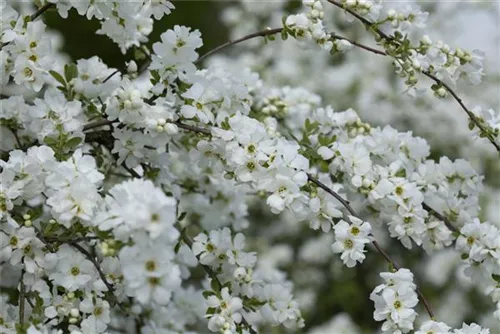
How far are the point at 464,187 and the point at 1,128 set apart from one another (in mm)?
1068

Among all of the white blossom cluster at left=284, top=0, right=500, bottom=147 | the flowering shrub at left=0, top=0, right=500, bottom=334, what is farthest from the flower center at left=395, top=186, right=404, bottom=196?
the white blossom cluster at left=284, top=0, right=500, bottom=147

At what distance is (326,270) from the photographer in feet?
12.8

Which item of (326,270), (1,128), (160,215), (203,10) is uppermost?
(203,10)

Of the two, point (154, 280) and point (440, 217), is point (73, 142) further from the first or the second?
point (440, 217)

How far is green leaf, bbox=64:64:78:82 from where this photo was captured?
1.77m

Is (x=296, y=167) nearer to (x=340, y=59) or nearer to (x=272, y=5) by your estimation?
(x=272, y=5)

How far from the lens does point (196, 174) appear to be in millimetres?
2127

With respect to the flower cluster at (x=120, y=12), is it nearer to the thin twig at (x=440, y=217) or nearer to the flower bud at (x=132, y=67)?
the flower bud at (x=132, y=67)

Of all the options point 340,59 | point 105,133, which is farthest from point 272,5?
point 105,133

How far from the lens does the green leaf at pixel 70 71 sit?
5.81 feet

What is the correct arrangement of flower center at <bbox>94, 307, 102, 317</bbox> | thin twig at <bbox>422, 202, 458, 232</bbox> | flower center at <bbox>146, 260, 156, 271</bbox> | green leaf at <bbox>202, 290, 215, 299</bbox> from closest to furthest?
flower center at <bbox>146, 260, 156, 271</bbox> < flower center at <bbox>94, 307, 102, 317</bbox> < green leaf at <bbox>202, 290, 215, 299</bbox> < thin twig at <bbox>422, 202, 458, 232</bbox>

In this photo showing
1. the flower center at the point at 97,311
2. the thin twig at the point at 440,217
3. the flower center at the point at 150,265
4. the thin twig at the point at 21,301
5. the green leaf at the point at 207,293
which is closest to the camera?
the flower center at the point at 150,265

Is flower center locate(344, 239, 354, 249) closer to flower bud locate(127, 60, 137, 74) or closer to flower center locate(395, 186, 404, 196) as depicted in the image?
flower center locate(395, 186, 404, 196)

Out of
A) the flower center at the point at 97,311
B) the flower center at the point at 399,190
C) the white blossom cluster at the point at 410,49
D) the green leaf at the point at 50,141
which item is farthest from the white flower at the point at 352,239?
the green leaf at the point at 50,141
